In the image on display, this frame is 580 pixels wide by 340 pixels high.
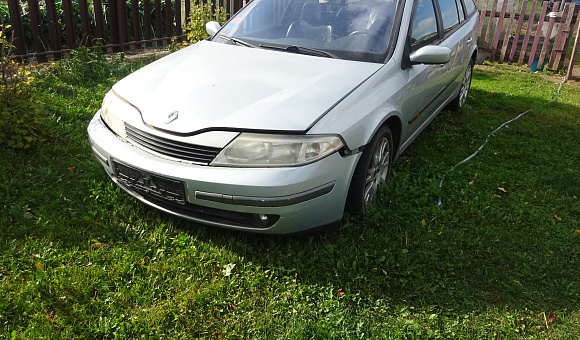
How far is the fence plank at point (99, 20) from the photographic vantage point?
6.47 meters

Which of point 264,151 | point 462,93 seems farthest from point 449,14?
point 264,151

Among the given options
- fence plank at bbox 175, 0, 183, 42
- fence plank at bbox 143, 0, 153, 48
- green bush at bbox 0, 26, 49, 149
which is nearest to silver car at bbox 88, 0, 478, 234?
green bush at bbox 0, 26, 49, 149

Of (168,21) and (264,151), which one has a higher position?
(264,151)

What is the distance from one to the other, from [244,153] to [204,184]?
0.89 ft

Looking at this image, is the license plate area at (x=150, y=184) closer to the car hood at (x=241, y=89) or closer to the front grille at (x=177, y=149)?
the front grille at (x=177, y=149)

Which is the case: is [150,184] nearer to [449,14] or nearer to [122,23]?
[449,14]

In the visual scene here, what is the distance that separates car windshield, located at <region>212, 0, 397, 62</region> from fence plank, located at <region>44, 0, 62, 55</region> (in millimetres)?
3101

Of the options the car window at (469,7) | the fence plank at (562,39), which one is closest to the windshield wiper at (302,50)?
the car window at (469,7)

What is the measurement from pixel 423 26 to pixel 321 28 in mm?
916

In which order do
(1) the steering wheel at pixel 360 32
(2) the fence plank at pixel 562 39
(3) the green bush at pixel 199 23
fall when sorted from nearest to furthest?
(1) the steering wheel at pixel 360 32 → (3) the green bush at pixel 199 23 → (2) the fence plank at pixel 562 39

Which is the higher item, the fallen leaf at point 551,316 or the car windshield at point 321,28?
the car windshield at point 321,28

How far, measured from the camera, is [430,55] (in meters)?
3.45

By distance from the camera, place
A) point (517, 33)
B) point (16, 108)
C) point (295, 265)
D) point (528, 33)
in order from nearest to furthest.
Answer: point (295, 265) < point (16, 108) < point (528, 33) < point (517, 33)

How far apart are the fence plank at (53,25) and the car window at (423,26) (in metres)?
4.52
